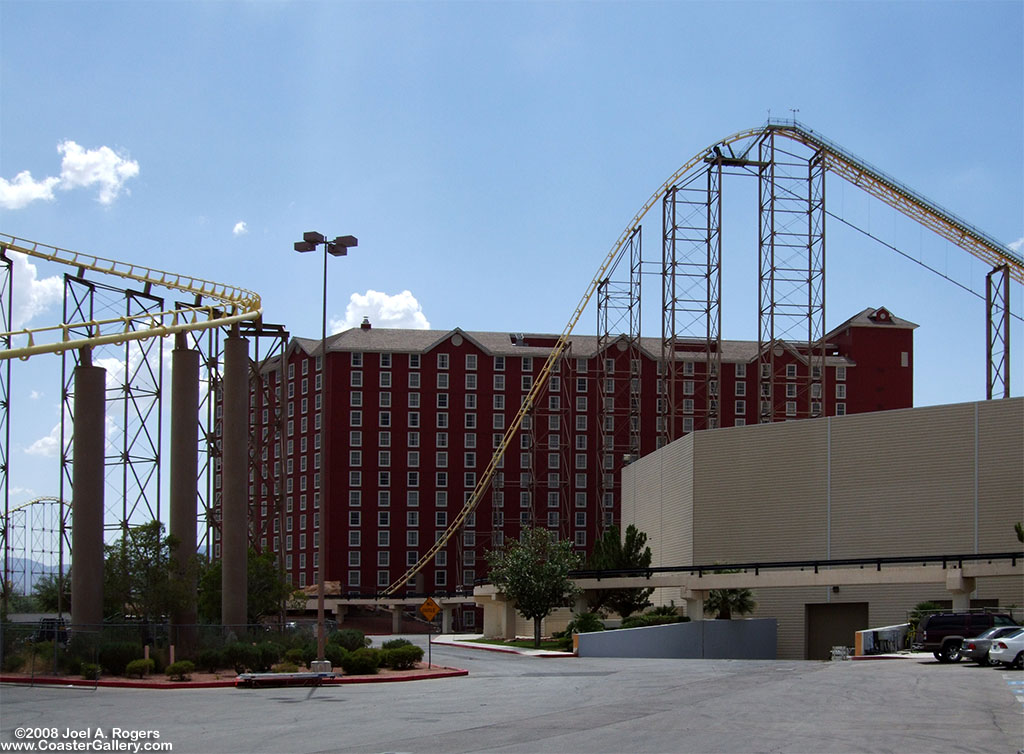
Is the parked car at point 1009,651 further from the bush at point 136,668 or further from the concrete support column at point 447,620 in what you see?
the concrete support column at point 447,620

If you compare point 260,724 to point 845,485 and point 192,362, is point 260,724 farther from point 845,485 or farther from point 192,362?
point 845,485

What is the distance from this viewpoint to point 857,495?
62.8 metres

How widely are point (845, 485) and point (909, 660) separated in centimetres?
2175

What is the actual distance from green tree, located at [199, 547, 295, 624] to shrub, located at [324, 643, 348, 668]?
13796 mm

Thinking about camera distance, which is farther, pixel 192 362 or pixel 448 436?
pixel 448 436

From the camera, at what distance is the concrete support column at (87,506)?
4303cm

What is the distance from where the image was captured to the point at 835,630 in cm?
6319

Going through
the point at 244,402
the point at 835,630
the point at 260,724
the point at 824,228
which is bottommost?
the point at 835,630

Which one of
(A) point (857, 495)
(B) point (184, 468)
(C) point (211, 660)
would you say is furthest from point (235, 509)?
(A) point (857, 495)

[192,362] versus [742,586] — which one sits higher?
[192,362]

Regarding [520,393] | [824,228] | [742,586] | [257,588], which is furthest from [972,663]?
[520,393]

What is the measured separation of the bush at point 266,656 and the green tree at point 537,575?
27.5 meters

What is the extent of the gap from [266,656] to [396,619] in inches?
2881

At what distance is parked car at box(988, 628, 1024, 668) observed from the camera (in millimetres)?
34219
